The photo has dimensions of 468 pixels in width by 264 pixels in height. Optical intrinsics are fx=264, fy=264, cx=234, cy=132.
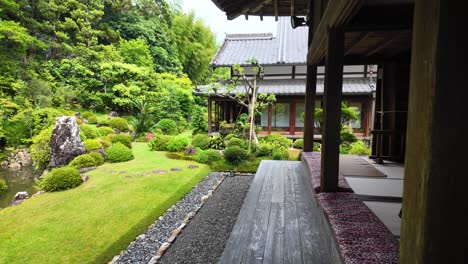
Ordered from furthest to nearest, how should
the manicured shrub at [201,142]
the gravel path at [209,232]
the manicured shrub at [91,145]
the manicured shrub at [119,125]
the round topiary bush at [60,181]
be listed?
the manicured shrub at [119,125], the manicured shrub at [201,142], the manicured shrub at [91,145], the round topiary bush at [60,181], the gravel path at [209,232]

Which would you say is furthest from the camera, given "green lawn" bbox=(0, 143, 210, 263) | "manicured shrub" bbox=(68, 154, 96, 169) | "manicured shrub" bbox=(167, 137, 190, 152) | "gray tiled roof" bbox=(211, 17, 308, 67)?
"gray tiled roof" bbox=(211, 17, 308, 67)

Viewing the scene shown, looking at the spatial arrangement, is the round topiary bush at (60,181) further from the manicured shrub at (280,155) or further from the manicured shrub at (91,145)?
the manicured shrub at (280,155)

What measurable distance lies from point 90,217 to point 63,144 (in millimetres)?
5280

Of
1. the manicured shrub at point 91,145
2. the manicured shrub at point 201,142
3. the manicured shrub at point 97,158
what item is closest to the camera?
the manicured shrub at point 97,158

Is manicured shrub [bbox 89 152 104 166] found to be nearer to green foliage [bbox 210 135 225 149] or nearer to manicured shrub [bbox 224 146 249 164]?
manicured shrub [bbox 224 146 249 164]

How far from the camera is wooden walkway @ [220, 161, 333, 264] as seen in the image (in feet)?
7.18

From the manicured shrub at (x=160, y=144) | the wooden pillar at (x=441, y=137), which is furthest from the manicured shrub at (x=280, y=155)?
the wooden pillar at (x=441, y=137)

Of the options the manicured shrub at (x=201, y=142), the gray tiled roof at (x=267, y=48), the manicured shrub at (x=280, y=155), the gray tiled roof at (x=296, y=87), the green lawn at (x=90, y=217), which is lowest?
the green lawn at (x=90, y=217)

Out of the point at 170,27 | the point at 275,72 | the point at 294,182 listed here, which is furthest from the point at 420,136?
the point at 170,27

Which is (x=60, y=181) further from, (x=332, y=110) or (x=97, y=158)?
(x=332, y=110)

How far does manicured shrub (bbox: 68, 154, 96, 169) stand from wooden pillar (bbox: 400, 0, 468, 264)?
9.31m

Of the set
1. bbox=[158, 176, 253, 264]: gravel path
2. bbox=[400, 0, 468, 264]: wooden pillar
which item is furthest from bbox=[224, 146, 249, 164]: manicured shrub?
bbox=[400, 0, 468, 264]: wooden pillar

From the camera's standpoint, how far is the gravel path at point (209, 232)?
11.5 ft

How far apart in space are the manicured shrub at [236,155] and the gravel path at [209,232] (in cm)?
250
